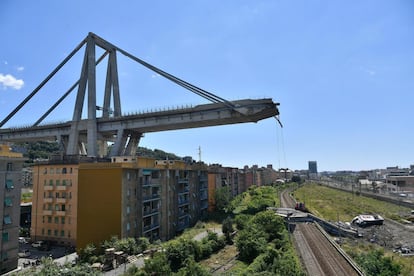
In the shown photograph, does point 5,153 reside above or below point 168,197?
above

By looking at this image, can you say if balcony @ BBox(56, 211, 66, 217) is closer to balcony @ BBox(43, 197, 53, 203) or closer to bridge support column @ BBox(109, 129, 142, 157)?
balcony @ BBox(43, 197, 53, 203)

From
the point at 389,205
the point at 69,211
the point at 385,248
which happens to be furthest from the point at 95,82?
the point at 389,205

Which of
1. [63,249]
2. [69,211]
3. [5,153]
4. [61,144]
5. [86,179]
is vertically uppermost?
[61,144]

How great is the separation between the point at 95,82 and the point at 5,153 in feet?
111

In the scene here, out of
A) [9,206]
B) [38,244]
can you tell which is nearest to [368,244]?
[9,206]

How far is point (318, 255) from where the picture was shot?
3052 cm

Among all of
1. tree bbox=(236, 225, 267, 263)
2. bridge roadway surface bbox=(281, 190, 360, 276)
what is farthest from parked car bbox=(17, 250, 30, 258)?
bridge roadway surface bbox=(281, 190, 360, 276)

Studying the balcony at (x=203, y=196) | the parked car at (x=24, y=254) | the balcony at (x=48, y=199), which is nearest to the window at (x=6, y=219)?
the parked car at (x=24, y=254)

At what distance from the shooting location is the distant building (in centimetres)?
2891

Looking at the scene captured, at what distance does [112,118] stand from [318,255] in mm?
43049

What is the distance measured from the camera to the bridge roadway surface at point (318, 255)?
1016 inches

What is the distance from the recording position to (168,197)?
42.6 metres

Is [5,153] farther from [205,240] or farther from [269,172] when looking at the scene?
[269,172]

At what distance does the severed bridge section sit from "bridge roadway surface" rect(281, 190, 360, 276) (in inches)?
768
